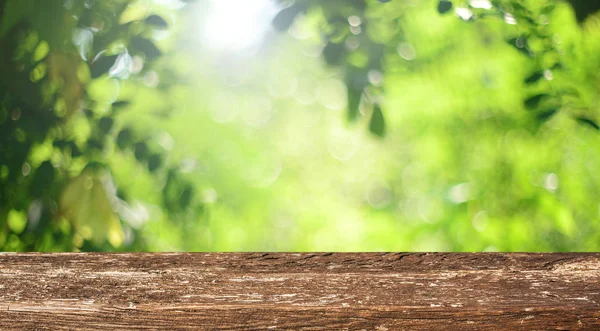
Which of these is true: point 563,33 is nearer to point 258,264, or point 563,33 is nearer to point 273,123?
point 273,123

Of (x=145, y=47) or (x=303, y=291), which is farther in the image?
(x=145, y=47)

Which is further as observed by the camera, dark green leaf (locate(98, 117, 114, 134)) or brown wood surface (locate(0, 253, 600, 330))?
dark green leaf (locate(98, 117, 114, 134))

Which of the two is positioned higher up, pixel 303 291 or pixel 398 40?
pixel 398 40

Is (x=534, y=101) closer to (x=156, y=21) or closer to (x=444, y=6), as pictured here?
(x=444, y=6)

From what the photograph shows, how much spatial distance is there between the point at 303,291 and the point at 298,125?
26cm

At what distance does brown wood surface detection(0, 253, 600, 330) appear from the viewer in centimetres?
48

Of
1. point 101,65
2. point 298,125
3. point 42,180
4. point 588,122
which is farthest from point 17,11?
point 588,122

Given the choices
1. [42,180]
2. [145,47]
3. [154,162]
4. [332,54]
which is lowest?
[42,180]

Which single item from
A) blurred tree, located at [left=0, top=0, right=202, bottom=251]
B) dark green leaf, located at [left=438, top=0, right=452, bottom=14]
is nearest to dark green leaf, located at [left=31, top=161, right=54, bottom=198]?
blurred tree, located at [left=0, top=0, right=202, bottom=251]

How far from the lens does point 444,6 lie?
730mm

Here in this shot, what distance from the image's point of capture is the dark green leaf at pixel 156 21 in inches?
28.8

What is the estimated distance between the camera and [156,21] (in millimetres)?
735

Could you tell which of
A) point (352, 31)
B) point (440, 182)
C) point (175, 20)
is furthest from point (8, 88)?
point (440, 182)

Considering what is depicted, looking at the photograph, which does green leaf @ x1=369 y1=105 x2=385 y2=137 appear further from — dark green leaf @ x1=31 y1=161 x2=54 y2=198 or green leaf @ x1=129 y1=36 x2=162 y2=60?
dark green leaf @ x1=31 y1=161 x2=54 y2=198
